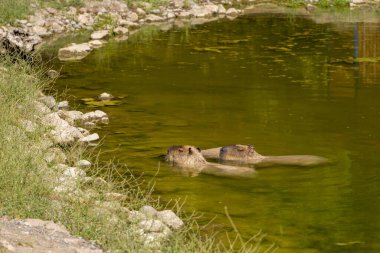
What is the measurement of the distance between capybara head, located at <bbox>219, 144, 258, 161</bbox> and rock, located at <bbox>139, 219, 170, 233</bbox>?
10.8 feet

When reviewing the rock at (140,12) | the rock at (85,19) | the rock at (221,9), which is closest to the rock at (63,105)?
the rock at (85,19)

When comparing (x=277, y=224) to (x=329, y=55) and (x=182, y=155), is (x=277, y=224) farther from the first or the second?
(x=329, y=55)

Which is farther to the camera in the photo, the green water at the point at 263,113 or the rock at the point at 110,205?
the green water at the point at 263,113

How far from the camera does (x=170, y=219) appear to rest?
24.5 feet

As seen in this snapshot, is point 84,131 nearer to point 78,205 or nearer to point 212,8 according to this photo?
point 78,205

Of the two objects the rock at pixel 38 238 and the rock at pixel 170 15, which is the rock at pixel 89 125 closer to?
the rock at pixel 38 238

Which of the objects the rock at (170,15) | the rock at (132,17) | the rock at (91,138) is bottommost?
the rock at (170,15)

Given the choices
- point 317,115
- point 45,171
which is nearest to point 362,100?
point 317,115

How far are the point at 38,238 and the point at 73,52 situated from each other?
1356 centimetres

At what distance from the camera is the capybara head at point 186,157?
10164 millimetres

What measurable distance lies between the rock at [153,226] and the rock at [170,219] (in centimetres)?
20

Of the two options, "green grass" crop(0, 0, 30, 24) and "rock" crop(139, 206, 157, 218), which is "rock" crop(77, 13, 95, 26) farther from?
"rock" crop(139, 206, 157, 218)

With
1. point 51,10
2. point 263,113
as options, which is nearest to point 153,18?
point 51,10

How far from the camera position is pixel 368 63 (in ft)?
57.2
